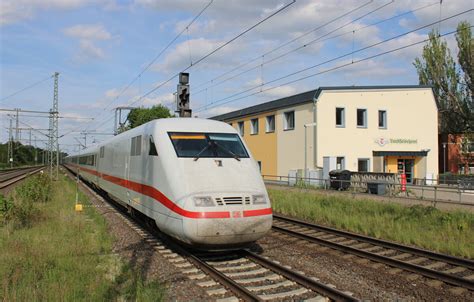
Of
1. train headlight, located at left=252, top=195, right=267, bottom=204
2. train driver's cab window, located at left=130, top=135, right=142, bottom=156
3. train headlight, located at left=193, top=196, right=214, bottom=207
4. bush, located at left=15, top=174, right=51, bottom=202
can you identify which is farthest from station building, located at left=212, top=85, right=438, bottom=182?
train headlight, located at left=193, top=196, right=214, bottom=207

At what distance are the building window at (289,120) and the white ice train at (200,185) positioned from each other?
21128mm

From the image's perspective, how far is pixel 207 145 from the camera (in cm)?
917

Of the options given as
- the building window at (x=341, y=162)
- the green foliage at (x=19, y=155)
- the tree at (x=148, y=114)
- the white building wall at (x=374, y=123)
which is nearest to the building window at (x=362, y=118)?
the white building wall at (x=374, y=123)

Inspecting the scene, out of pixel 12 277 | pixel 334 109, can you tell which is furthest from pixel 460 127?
pixel 12 277

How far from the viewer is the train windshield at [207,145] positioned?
889 centimetres

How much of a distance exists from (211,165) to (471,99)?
43422 mm

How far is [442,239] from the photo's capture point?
10.5 metres

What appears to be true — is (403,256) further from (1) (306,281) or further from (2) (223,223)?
(2) (223,223)

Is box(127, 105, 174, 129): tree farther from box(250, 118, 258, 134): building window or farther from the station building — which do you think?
the station building

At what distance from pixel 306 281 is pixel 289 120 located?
25526mm

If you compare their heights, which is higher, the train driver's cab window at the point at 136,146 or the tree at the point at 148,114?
the tree at the point at 148,114

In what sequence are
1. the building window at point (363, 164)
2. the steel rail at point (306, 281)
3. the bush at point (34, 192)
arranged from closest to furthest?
the steel rail at point (306, 281)
the bush at point (34, 192)
the building window at point (363, 164)

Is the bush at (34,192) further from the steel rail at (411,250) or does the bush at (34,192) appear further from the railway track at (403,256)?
the steel rail at (411,250)

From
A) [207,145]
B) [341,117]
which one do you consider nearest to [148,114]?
[341,117]
